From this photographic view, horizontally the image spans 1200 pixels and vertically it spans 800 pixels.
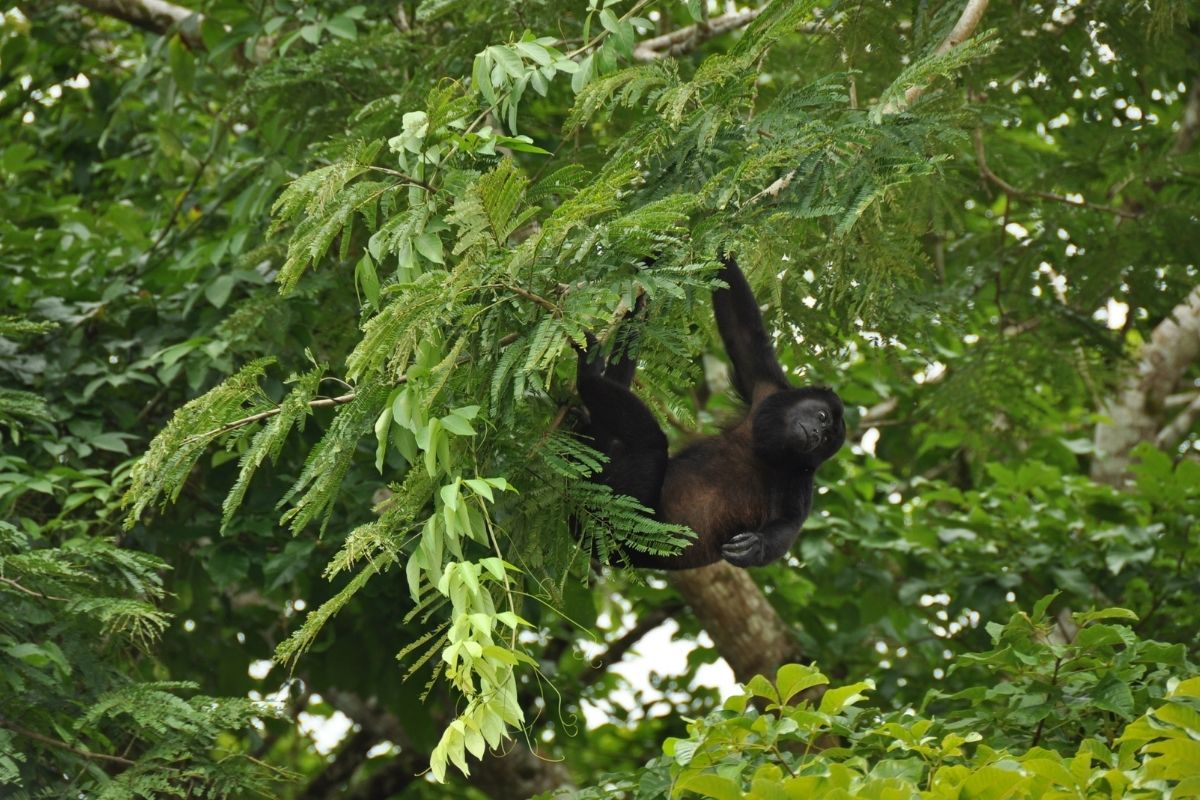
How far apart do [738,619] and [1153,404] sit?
138 inches

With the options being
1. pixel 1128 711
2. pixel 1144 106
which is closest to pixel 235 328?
pixel 1128 711

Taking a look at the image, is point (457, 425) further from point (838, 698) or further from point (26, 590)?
point (26, 590)

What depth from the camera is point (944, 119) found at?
380 centimetres

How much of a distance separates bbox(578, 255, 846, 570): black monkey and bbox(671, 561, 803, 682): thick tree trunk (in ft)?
4.92

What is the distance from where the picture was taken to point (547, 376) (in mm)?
3275

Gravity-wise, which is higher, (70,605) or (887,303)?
(887,303)

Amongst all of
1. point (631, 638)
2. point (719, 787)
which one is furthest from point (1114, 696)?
point (631, 638)

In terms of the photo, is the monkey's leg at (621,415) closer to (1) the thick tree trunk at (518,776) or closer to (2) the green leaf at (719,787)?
(2) the green leaf at (719,787)

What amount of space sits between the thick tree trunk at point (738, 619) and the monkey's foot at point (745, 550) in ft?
6.38

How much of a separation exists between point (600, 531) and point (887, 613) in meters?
4.00

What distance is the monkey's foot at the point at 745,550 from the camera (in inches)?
173

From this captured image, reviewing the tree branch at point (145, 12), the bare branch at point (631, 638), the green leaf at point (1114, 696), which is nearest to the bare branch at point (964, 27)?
the green leaf at point (1114, 696)

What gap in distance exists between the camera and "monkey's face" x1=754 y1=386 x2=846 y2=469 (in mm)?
4742

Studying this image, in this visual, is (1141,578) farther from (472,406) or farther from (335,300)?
(472,406)
